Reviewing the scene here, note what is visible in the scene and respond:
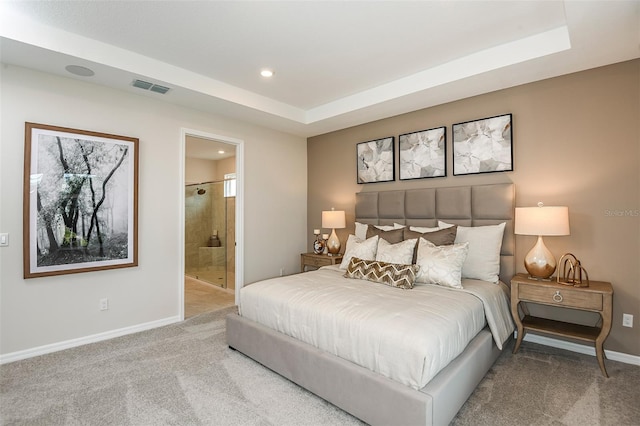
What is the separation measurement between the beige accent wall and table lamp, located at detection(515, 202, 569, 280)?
30 cm

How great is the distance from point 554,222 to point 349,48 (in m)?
2.29


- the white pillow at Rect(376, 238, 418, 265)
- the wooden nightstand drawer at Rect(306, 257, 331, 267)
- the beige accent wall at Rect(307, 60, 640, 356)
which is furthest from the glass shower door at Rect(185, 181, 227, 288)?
the beige accent wall at Rect(307, 60, 640, 356)

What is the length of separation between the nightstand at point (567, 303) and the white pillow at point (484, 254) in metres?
0.23

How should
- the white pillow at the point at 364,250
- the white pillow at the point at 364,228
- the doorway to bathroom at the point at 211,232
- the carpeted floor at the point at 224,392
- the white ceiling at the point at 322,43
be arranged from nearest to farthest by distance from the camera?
the carpeted floor at the point at 224,392 < the white ceiling at the point at 322,43 < the white pillow at the point at 364,250 < the white pillow at the point at 364,228 < the doorway to bathroom at the point at 211,232

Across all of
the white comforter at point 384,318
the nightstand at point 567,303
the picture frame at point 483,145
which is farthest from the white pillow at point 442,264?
the picture frame at point 483,145

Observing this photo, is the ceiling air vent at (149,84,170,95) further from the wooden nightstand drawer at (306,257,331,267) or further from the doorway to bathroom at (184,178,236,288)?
the wooden nightstand drawer at (306,257,331,267)

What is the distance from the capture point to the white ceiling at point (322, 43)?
7.56ft

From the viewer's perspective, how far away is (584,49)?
8.28ft

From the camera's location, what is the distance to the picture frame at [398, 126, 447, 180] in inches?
148

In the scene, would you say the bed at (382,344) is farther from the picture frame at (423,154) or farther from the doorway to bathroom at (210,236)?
the doorway to bathroom at (210,236)

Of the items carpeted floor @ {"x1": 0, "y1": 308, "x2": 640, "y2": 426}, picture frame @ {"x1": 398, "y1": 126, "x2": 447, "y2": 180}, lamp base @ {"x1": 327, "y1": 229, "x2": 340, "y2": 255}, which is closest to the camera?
carpeted floor @ {"x1": 0, "y1": 308, "x2": 640, "y2": 426}

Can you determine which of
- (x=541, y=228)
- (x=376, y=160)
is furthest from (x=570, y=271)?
(x=376, y=160)

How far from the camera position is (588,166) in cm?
287

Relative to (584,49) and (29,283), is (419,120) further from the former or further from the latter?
(29,283)
